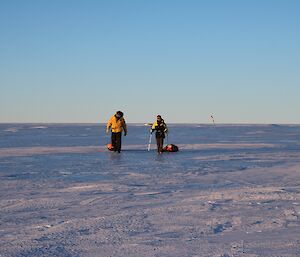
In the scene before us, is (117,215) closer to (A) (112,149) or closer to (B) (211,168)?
(B) (211,168)

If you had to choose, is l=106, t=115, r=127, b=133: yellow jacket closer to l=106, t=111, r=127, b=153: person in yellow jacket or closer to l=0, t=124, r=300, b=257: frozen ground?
l=106, t=111, r=127, b=153: person in yellow jacket

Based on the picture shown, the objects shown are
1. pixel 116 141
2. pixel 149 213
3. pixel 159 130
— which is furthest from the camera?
pixel 116 141

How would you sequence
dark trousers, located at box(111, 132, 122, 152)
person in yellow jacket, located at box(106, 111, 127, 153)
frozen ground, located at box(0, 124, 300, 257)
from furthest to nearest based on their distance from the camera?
1. person in yellow jacket, located at box(106, 111, 127, 153)
2. dark trousers, located at box(111, 132, 122, 152)
3. frozen ground, located at box(0, 124, 300, 257)

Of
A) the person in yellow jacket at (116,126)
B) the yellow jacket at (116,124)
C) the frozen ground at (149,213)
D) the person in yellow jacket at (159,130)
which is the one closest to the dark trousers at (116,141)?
the person in yellow jacket at (116,126)

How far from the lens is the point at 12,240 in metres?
5.14

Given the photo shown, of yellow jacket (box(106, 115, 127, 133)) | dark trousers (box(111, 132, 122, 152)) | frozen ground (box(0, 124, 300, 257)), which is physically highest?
yellow jacket (box(106, 115, 127, 133))

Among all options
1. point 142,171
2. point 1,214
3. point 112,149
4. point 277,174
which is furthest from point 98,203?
point 112,149

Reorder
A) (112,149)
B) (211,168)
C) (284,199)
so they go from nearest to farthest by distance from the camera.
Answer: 1. (284,199)
2. (211,168)
3. (112,149)

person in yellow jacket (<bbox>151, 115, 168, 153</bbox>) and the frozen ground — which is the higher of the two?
person in yellow jacket (<bbox>151, 115, 168, 153</bbox>)

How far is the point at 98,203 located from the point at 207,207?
5.54 feet

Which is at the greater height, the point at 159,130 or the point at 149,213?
the point at 159,130

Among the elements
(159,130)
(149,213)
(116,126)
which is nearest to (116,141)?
(116,126)

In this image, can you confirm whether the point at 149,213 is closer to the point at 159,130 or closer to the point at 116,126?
the point at 159,130

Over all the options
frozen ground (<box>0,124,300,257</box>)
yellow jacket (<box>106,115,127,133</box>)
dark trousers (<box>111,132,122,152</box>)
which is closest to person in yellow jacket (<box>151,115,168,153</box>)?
yellow jacket (<box>106,115,127,133</box>)
